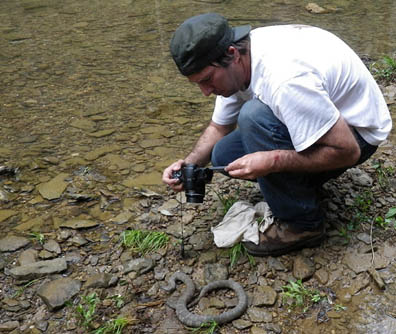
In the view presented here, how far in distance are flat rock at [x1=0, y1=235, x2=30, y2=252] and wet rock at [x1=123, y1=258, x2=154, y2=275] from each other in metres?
0.81

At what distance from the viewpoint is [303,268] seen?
2.64m

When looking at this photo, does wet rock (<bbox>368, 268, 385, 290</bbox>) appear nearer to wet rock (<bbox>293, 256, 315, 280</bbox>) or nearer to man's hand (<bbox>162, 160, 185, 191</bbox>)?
wet rock (<bbox>293, 256, 315, 280</bbox>)

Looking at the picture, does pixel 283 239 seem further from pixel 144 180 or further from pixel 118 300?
pixel 144 180

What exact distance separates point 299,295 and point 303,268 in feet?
0.69

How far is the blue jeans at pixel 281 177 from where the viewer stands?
2396 mm

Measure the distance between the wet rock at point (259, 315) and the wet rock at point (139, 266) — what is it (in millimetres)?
677

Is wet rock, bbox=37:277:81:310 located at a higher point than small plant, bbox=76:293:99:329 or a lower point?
lower

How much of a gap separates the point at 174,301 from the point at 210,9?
8.00 m

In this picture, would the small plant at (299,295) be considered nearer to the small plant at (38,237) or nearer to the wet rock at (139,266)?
the wet rock at (139,266)

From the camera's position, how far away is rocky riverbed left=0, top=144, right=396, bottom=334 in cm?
241

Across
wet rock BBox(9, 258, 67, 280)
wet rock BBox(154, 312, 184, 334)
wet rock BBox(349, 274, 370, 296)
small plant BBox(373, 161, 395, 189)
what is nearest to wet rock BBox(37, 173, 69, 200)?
wet rock BBox(9, 258, 67, 280)

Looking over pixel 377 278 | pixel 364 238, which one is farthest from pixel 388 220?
pixel 377 278

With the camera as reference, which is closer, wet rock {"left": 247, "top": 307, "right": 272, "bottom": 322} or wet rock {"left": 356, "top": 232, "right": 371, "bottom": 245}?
wet rock {"left": 247, "top": 307, "right": 272, "bottom": 322}

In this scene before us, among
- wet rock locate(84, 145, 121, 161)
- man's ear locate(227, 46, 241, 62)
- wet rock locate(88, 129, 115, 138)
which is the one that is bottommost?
wet rock locate(88, 129, 115, 138)
